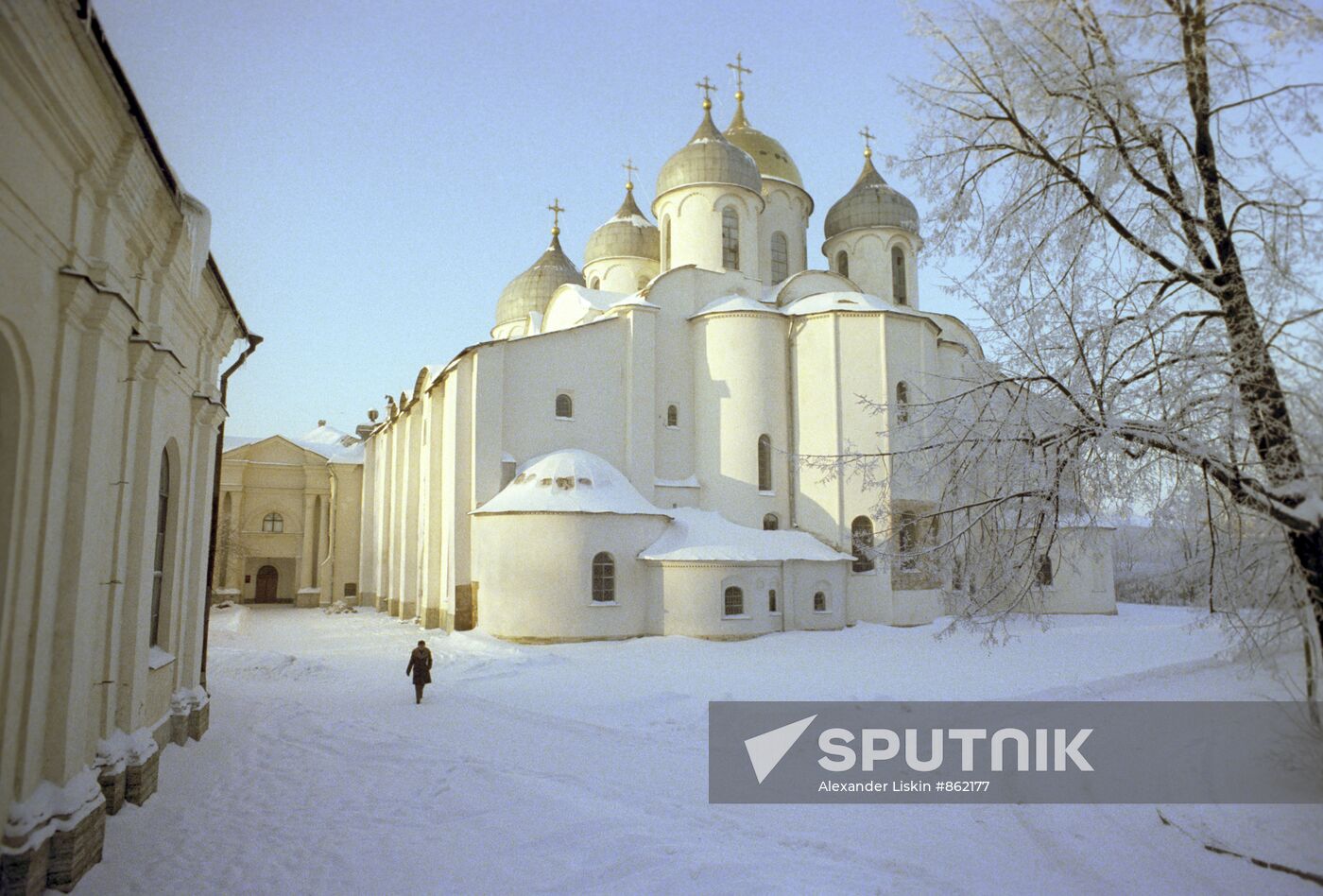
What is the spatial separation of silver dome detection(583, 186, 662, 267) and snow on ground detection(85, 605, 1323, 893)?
22003mm

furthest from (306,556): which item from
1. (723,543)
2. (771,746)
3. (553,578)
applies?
(771,746)

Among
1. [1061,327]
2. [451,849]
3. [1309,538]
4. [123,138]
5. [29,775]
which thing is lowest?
[451,849]

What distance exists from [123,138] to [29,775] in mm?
4350

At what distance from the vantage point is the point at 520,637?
872 inches

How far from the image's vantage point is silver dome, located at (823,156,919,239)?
1242 inches

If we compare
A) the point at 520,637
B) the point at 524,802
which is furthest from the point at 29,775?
the point at 520,637

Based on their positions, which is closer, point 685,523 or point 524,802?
point 524,802

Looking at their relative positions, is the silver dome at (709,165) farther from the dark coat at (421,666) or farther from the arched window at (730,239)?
the dark coat at (421,666)

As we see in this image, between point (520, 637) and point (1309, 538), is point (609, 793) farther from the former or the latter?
point (520, 637)

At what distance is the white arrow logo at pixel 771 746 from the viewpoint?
1007 cm

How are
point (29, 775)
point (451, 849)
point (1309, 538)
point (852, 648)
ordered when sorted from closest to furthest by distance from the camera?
1. point (1309, 538)
2. point (29, 775)
3. point (451, 849)
4. point (852, 648)

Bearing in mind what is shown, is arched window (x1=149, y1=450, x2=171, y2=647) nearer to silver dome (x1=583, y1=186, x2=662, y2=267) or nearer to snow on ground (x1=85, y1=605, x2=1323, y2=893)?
snow on ground (x1=85, y1=605, x2=1323, y2=893)

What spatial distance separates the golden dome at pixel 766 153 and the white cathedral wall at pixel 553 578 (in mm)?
15955

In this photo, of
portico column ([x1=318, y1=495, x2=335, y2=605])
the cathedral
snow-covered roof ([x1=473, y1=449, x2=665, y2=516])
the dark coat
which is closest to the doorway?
portico column ([x1=318, y1=495, x2=335, y2=605])
